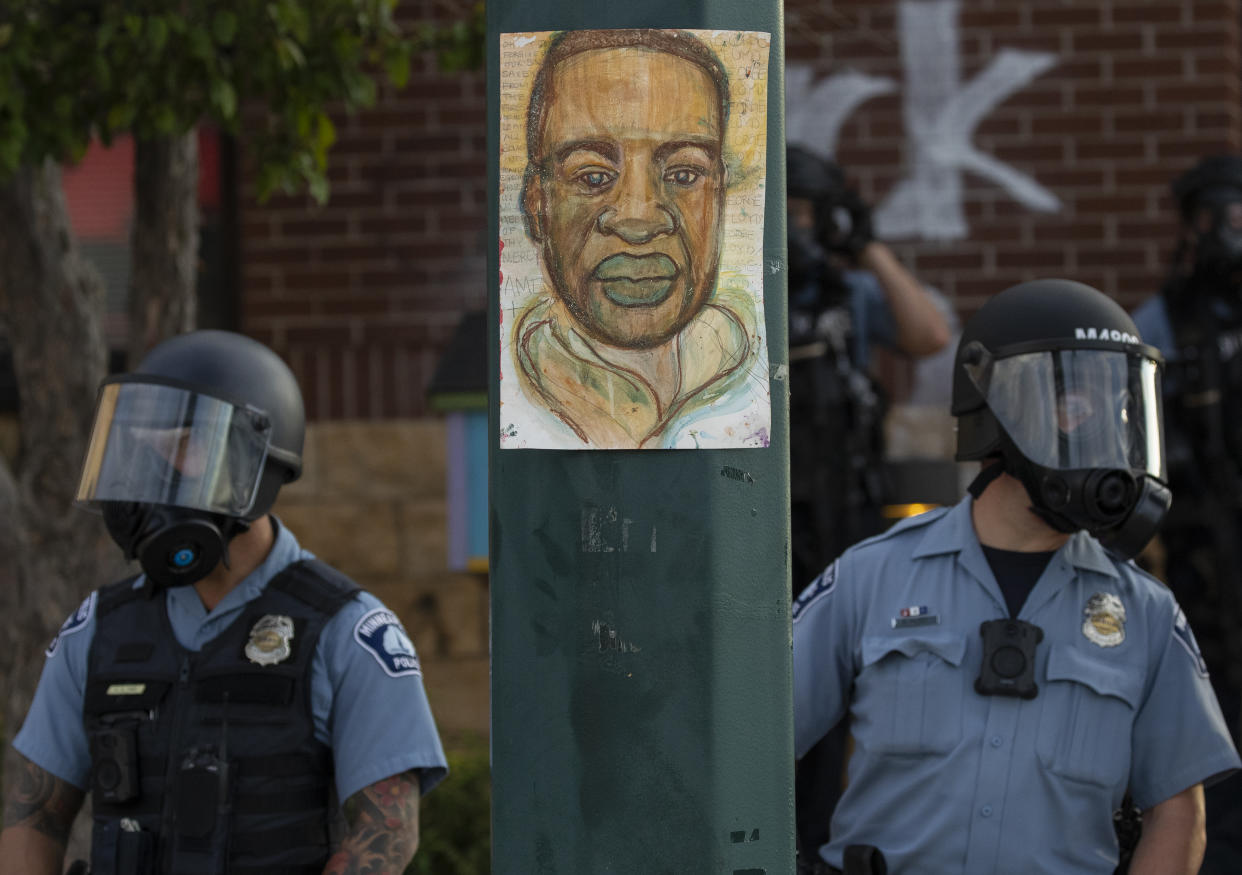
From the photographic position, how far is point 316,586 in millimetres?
3154

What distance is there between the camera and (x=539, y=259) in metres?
1.88

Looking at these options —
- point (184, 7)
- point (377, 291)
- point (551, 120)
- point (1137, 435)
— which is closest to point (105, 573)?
point (184, 7)

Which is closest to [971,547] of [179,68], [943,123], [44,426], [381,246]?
[179,68]

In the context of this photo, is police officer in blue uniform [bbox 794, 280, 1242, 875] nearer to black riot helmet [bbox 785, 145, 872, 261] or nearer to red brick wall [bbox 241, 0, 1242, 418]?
black riot helmet [bbox 785, 145, 872, 261]

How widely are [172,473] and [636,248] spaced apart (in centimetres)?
159

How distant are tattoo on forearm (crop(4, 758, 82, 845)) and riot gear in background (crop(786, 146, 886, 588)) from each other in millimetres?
2830

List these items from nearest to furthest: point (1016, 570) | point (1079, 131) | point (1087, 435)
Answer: point (1087, 435) < point (1016, 570) < point (1079, 131)

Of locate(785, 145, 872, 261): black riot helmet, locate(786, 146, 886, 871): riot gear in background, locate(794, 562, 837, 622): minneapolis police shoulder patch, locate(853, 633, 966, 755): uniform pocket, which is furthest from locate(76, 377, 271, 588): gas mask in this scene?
locate(785, 145, 872, 261): black riot helmet

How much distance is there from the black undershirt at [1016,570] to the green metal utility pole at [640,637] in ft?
4.15

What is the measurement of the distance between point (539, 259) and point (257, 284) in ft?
18.7

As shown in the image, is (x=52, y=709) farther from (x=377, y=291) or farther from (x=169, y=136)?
(x=377, y=291)

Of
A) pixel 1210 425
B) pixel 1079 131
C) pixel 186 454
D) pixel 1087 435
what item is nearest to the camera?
pixel 1087 435

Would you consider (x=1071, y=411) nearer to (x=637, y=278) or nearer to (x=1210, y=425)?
(x=637, y=278)

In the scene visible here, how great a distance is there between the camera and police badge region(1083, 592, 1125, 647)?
2934 mm
